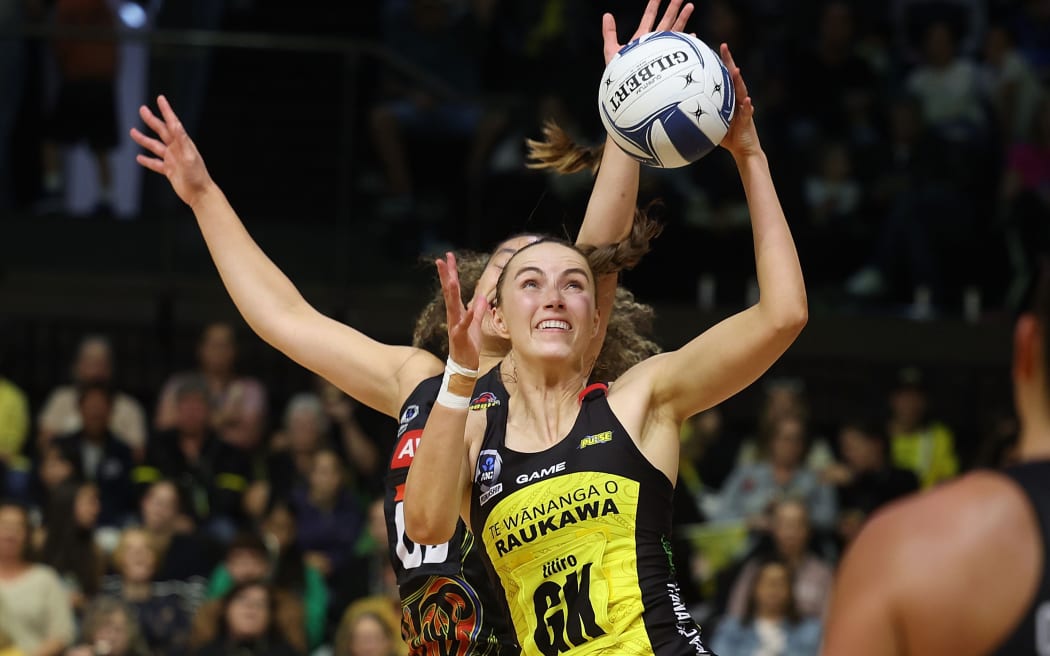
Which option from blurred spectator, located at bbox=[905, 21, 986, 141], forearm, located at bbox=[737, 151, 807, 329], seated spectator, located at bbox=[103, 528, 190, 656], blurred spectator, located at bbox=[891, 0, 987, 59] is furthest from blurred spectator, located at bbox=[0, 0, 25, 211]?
forearm, located at bbox=[737, 151, 807, 329]

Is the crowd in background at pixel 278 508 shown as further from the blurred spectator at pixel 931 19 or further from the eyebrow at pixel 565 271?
the eyebrow at pixel 565 271

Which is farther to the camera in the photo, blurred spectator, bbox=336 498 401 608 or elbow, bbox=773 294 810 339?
blurred spectator, bbox=336 498 401 608

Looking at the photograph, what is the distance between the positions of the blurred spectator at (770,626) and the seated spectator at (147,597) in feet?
10.2

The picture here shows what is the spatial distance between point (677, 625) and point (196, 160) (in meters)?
2.03

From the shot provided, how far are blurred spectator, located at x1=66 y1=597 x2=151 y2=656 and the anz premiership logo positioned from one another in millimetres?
5375

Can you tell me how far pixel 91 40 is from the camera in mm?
11641

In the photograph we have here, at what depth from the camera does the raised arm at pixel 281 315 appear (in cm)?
459

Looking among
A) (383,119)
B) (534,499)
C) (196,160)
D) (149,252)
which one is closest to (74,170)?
(149,252)

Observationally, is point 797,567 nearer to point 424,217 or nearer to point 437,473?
point 424,217

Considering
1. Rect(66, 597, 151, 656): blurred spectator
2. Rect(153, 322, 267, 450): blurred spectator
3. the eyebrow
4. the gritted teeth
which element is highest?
Rect(153, 322, 267, 450): blurred spectator

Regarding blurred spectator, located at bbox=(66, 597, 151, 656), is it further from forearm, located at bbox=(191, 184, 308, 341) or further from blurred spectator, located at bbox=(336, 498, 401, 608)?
forearm, located at bbox=(191, 184, 308, 341)

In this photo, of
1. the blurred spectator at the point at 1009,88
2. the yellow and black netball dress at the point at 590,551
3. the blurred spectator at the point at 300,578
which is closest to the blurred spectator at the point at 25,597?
the blurred spectator at the point at 300,578

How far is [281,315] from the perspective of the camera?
4656 millimetres

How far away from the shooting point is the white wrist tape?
381cm
